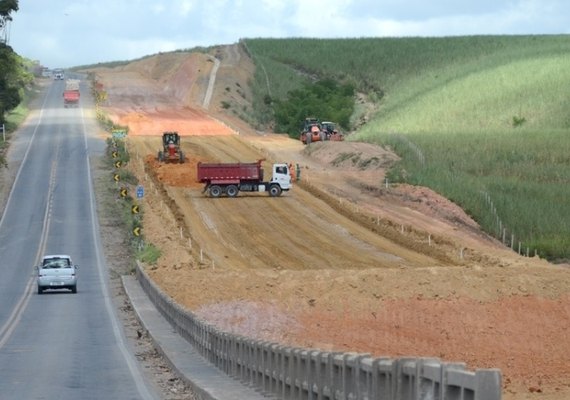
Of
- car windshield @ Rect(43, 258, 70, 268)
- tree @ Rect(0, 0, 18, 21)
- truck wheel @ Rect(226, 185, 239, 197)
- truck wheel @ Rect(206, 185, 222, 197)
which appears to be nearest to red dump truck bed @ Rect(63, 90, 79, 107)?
tree @ Rect(0, 0, 18, 21)

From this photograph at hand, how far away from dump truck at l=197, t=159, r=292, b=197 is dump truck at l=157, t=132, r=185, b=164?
13263 mm

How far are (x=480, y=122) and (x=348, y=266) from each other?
75.2m

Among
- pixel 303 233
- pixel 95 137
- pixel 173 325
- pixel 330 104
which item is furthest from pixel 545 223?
pixel 330 104

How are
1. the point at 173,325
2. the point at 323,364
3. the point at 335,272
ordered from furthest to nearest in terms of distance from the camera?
the point at 335,272
the point at 173,325
the point at 323,364

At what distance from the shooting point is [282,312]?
43.3 m

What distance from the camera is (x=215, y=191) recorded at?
83.9m

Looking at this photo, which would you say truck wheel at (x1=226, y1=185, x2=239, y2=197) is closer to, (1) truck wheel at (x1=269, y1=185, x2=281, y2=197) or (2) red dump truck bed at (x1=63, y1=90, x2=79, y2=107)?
(1) truck wheel at (x1=269, y1=185, x2=281, y2=197)

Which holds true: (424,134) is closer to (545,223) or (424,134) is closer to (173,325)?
(545,223)

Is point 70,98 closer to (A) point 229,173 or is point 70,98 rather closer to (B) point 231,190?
(B) point 231,190

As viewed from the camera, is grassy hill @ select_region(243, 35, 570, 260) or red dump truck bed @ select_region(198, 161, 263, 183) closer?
grassy hill @ select_region(243, 35, 570, 260)

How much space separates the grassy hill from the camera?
261 feet

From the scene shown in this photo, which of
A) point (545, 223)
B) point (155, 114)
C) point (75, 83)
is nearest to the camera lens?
point (545, 223)

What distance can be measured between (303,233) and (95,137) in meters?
52.4

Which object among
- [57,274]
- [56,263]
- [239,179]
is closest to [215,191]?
[239,179]
